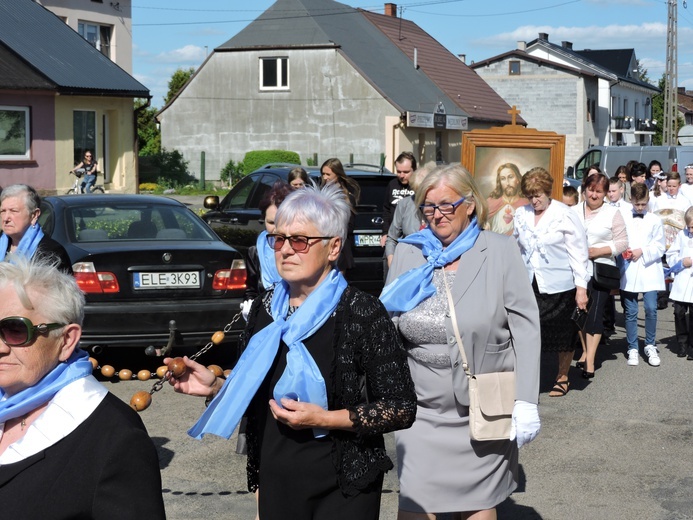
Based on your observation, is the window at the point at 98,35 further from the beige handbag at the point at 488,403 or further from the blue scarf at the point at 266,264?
the beige handbag at the point at 488,403

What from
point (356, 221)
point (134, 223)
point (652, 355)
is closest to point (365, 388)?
point (134, 223)

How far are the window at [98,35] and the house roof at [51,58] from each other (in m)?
8.21

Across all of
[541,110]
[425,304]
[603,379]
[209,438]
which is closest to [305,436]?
[425,304]

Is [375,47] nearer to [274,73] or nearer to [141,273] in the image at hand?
[274,73]

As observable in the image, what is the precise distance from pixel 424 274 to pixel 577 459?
333 cm

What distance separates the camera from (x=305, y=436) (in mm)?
3803

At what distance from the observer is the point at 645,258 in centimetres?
1184

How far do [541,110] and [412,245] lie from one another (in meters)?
73.4

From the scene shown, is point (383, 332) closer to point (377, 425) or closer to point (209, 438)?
point (377, 425)

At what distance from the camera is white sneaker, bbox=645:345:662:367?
11328 mm

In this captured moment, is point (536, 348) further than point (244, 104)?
No

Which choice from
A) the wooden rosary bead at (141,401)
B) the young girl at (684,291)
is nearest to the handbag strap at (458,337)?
the wooden rosary bead at (141,401)

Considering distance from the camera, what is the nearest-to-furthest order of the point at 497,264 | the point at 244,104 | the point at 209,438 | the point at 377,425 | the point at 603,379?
the point at 377,425, the point at 497,264, the point at 209,438, the point at 603,379, the point at 244,104

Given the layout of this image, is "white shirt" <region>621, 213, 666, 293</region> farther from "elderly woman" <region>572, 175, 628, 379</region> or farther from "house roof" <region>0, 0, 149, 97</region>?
"house roof" <region>0, 0, 149, 97</region>
